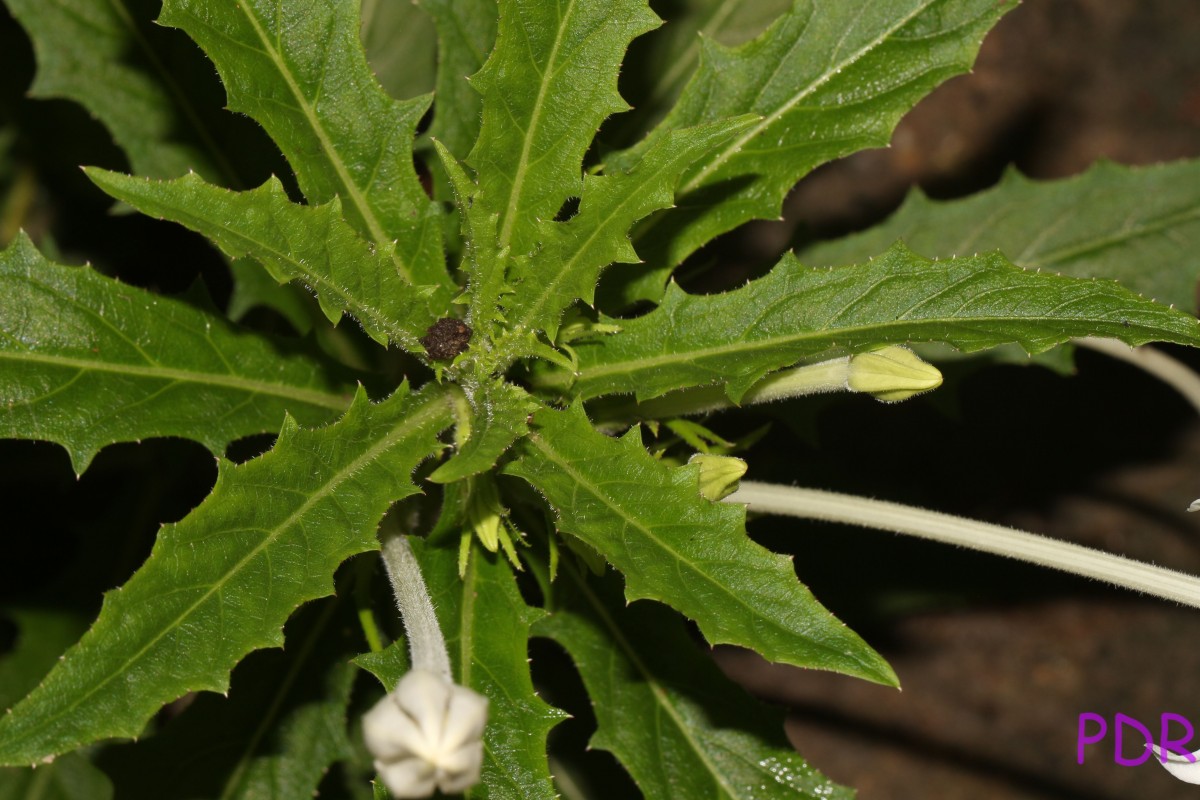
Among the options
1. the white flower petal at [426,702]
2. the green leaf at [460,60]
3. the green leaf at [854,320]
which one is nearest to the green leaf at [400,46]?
the green leaf at [460,60]

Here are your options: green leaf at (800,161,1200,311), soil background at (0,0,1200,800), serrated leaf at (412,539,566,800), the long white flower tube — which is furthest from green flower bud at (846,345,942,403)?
soil background at (0,0,1200,800)

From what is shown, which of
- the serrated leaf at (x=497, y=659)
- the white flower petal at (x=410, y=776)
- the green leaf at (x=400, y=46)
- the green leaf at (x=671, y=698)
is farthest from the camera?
the green leaf at (x=400, y=46)

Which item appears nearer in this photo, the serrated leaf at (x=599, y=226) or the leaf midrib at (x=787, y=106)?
the serrated leaf at (x=599, y=226)

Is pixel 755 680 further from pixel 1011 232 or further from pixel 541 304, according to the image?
pixel 541 304

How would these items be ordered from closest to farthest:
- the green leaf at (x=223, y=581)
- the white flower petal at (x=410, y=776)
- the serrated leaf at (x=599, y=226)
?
1. the white flower petal at (x=410, y=776)
2. the green leaf at (x=223, y=581)
3. the serrated leaf at (x=599, y=226)

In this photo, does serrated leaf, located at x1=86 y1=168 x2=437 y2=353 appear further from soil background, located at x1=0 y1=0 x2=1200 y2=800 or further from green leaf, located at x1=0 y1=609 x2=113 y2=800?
soil background, located at x1=0 y1=0 x2=1200 y2=800

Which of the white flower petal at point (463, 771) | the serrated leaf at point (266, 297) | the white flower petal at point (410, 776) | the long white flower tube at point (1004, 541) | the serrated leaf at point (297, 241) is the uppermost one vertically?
the serrated leaf at point (266, 297)

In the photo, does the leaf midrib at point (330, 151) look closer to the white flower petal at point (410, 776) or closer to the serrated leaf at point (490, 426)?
the serrated leaf at point (490, 426)
